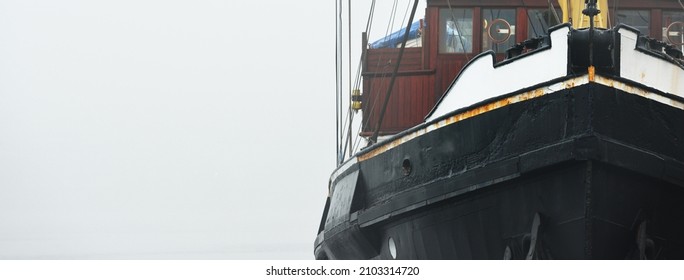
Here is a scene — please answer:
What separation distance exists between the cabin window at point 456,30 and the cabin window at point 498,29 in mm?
169

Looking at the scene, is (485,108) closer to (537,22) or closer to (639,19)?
(537,22)

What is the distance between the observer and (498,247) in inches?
529

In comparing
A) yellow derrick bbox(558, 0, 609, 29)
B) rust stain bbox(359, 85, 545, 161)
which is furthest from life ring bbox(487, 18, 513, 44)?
rust stain bbox(359, 85, 545, 161)

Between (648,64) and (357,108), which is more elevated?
(357,108)

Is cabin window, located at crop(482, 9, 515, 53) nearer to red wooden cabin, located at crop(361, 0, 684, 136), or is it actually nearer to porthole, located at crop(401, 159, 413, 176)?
red wooden cabin, located at crop(361, 0, 684, 136)

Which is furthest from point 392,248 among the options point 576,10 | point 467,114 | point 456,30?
point 576,10

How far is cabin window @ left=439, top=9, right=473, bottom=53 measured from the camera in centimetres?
1641

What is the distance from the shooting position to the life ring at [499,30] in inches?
635

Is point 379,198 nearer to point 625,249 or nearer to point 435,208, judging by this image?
point 435,208

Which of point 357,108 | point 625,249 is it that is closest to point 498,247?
point 625,249

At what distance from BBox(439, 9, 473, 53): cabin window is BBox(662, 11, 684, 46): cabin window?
220 centimetres

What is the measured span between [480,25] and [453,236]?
341 centimetres

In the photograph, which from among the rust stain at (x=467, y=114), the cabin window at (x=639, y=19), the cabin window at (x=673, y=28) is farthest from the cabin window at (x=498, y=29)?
the rust stain at (x=467, y=114)

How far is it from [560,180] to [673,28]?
4749mm
